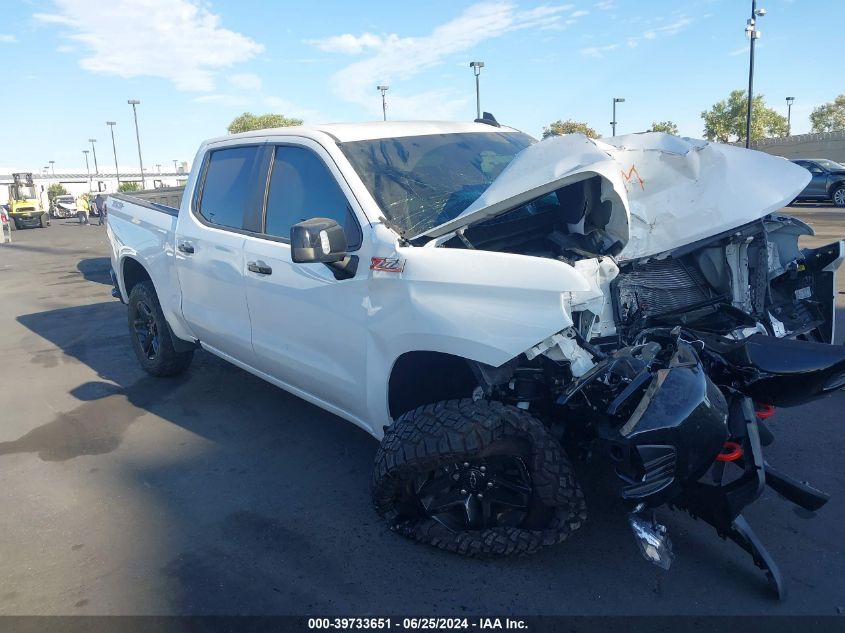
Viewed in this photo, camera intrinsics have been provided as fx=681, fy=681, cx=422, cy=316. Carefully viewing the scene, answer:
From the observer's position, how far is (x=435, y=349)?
9.67 ft

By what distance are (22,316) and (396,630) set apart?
885 centimetres

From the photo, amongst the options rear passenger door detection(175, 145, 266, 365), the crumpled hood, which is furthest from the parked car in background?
rear passenger door detection(175, 145, 266, 365)

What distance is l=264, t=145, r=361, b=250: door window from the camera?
3.52 m

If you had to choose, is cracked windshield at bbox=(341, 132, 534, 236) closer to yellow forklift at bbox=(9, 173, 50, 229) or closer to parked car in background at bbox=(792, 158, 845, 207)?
parked car in background at bbox=(792, 158, 845, 207)

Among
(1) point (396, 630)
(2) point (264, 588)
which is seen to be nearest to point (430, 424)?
(1) point (396, 630)

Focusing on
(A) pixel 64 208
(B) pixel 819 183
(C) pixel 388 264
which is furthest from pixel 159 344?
(A) pixel 64 208

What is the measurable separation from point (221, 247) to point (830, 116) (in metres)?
81.6

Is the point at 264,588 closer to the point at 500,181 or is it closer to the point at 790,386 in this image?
the point at 500,181

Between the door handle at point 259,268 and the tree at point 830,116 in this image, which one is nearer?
the door handle at point 259,268

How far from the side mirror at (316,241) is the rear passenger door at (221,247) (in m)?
1.16

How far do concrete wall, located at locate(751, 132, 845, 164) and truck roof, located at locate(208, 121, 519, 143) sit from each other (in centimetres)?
Answer: 4011

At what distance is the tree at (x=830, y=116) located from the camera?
226 ft

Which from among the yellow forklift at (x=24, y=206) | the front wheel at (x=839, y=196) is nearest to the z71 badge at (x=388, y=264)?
the front wheel at (x=839, y=196)

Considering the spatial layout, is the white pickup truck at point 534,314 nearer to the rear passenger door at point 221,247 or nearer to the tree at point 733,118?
the rear passenger door at point 221,247
